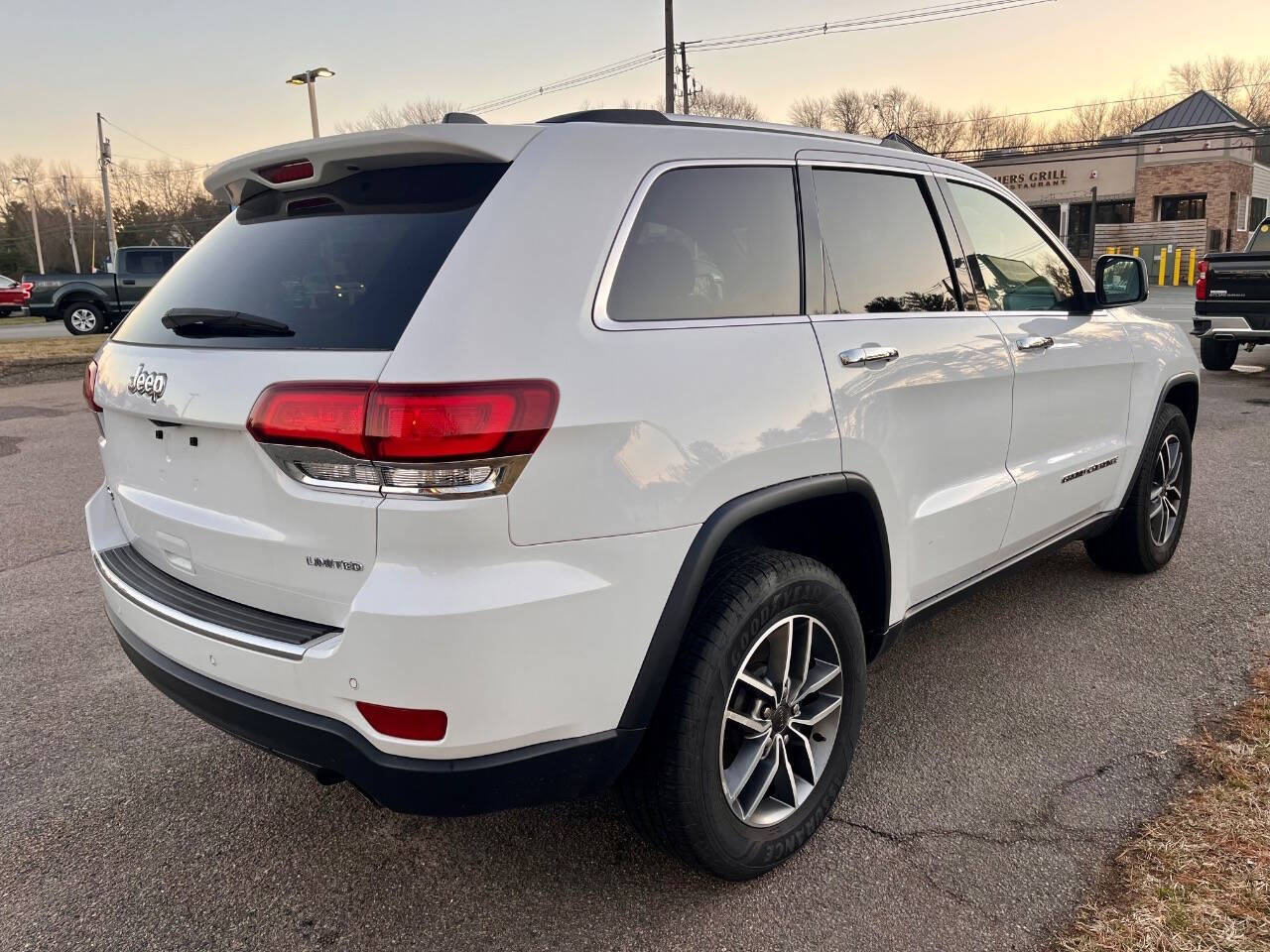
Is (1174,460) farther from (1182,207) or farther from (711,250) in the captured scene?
(1182,207)

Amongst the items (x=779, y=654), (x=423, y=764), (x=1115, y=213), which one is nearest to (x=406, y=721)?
(x=423, y=764)

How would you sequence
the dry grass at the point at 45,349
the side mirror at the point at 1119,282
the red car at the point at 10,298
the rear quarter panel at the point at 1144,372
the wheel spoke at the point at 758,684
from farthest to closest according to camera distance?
the red car at the point at 10,298 < the dry grass at the point at 45,349 < the rear quarter panel at the point at 1144,372 < the side mirror at the point at 1119,282 < the wheel spoke at the point at 758,684

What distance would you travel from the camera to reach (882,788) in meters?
2.88

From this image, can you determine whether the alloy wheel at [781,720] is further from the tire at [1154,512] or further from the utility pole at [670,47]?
the utility pole at [670,47]

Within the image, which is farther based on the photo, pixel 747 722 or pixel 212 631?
pixel 747 722

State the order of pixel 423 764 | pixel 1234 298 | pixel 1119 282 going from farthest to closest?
1. pixel 1234 298
2. pixel 1119 282
3. pixel 423 764

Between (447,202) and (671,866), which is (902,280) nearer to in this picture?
(447,202)

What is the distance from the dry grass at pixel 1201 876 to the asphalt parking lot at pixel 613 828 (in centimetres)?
8

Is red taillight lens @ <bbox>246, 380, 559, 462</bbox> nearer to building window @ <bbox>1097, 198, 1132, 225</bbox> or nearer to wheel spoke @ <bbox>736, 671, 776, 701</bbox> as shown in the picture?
wheel spoke @ <bbox>736, 671, 776, 701</bbox>

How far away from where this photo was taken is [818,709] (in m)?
2.62

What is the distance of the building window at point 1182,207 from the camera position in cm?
4225

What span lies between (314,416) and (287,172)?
0.88 meters

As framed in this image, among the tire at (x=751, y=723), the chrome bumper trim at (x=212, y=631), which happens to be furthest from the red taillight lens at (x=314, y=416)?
the tire at (x=751, y=723)

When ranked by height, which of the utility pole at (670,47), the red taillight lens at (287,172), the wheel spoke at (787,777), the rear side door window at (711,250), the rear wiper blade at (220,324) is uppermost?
the utility pole at (670,47)
